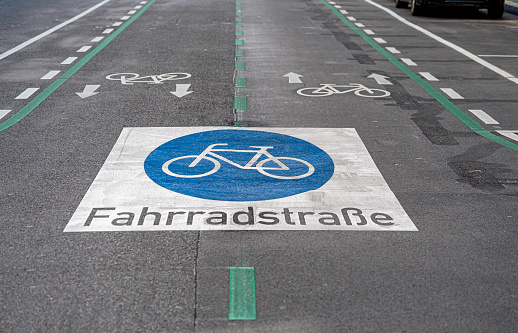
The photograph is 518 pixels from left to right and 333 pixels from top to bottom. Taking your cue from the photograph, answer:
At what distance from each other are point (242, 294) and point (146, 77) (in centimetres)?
703

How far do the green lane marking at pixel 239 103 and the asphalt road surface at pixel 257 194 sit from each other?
7 cm

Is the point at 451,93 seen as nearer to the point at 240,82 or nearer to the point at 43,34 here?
the point at 240,82

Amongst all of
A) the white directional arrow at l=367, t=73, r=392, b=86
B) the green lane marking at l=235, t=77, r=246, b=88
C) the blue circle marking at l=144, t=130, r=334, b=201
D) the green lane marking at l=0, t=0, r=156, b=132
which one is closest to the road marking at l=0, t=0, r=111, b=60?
the green lane marking at l=0, t=0, r=156, b=132

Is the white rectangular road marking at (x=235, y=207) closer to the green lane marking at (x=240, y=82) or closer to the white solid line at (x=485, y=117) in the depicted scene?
the white solid line at (x=485, y=117)

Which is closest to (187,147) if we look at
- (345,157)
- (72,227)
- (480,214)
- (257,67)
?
(345,157)

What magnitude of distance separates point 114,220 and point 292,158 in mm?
2113

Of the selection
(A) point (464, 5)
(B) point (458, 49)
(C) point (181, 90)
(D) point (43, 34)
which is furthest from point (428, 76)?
(A) point (464, 5)

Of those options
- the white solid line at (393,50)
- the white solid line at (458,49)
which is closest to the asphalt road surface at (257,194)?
the white solid line at (458,49)

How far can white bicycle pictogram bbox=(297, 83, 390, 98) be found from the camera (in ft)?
31.0

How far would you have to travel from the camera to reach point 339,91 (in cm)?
965

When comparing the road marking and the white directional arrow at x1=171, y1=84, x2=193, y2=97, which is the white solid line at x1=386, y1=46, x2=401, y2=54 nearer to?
the white directional arrow at x1=171, y1=84, x2=193, y2=97

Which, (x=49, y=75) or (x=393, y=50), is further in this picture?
(x=393, y=50)

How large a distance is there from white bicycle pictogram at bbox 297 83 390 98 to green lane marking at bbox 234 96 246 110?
91 centimetres

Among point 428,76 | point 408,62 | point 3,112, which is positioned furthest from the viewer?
point 408,62
